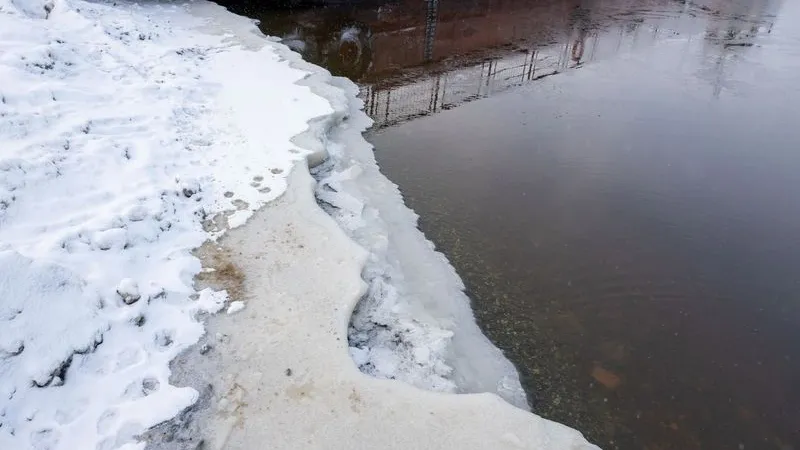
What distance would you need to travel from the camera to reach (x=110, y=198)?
20.2 ft

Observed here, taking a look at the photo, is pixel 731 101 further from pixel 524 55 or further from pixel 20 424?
pixel 20 424

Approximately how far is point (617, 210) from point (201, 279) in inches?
246

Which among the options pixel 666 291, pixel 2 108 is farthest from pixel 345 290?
pixel 2 108

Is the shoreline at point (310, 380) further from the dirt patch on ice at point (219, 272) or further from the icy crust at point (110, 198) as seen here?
the icy crust at point (110, 198)

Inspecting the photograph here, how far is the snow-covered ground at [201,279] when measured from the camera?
4.00m

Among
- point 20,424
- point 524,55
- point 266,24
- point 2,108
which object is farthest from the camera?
point 266,24

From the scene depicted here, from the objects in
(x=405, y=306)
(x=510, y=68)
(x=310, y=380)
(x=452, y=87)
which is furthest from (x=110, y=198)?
(x=510, y=68)

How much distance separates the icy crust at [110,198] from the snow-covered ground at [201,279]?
21 mm

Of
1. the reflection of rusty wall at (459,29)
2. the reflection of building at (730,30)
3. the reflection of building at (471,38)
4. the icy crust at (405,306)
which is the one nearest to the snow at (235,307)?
the icy crust at (405,306)

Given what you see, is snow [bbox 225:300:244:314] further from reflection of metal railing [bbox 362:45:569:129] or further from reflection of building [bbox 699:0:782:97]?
reflection of building [bbox 699:0:782:97]

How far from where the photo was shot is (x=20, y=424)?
3.69 metres

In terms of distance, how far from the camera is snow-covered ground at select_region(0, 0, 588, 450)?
400 cm

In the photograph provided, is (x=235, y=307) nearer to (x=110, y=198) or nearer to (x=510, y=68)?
(x=110, y=198)

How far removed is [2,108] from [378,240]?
5.28 m
